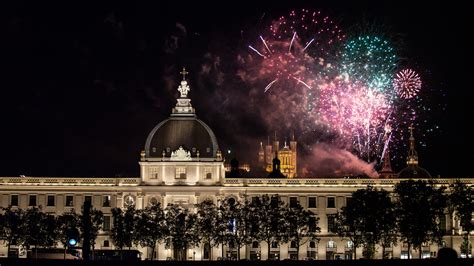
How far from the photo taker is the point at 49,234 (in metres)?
163

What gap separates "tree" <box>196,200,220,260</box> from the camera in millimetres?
166125

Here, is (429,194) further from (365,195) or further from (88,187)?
(88,187)

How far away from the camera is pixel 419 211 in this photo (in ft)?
510

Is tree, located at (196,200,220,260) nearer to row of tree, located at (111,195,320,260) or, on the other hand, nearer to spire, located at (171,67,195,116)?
row of tree, located at (111,195,320,260)

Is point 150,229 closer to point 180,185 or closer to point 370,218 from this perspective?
point 180,185

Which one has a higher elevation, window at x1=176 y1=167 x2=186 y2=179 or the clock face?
window at x1=176 y1=167 x2=186 y2=179

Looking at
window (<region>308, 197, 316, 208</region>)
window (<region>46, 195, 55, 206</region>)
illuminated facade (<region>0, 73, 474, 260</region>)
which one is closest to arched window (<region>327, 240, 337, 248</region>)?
illuminated facade (<region>0, 73, 474, 260</region>)

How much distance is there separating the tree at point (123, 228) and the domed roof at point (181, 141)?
14.7m

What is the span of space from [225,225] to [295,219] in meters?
9.61

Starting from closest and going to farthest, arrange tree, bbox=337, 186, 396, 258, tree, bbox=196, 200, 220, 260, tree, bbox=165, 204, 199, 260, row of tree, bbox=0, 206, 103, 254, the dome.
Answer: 1. tree, bbox=337, 186, 396, 258
2. row of tree, bbox=0, 206, 103, 254
3. tree, bbox=165, 204, 199, 260
4. tree, bbox=196, 200, 220, 260
5. the dome

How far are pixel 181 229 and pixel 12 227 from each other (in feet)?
74.8

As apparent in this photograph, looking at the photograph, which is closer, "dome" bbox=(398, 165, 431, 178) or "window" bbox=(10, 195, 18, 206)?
"window" bbox=(10, 195, 18, 206)

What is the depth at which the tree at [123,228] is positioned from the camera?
535 feet

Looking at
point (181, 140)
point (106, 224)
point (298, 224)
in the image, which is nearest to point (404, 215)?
point (298, 224)
